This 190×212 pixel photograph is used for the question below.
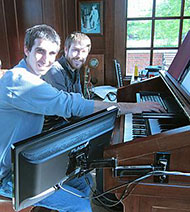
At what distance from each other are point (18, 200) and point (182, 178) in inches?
21.3

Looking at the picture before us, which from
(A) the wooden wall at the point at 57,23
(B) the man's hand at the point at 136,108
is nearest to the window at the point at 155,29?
(A) the wooden wall at the point at 57,23

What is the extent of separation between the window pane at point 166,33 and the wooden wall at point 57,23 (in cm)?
43

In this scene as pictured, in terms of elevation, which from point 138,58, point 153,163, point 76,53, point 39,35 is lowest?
point 153,163

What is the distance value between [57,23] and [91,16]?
44 cm

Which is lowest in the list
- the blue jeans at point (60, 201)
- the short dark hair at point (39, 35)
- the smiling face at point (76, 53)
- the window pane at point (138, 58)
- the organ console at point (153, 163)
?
the blue jeans at point (60, 201)

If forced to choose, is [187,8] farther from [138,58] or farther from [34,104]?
[34,104]

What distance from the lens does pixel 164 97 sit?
1.64m

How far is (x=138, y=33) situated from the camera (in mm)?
3074

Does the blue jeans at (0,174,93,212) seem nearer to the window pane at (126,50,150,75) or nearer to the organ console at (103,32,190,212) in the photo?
the organ console at (103,32,190,212)

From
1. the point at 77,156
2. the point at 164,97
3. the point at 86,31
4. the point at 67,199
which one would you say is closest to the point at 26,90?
the point at 77,156

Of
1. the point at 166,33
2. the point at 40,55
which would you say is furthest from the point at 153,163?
the point at 166,33

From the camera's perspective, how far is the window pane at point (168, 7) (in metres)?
2.91

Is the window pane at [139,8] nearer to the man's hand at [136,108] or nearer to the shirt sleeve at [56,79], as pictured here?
the shirt sleeve at [56,79]

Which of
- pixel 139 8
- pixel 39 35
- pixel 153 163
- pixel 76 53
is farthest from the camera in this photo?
pixel 139 8
